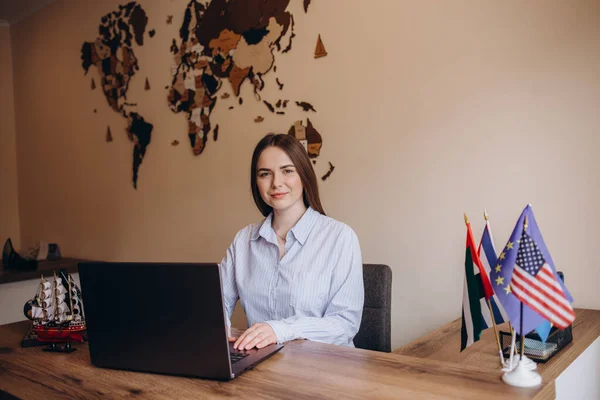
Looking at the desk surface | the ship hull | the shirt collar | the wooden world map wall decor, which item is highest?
the wooden world map wall decor

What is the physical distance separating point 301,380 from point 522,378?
0.42 m

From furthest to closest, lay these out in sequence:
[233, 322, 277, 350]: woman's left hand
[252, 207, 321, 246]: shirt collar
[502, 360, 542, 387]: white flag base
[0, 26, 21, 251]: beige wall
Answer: [0, 26, 21, 251]: beige wall, [252, 207, 321, 246]: shirt collar, [233, 322, 277, 350]: woman's left hand, [502, 360, 542, 387]: white flag base

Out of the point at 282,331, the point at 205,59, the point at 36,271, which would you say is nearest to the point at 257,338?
the point at 282,331

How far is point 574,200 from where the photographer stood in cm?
181

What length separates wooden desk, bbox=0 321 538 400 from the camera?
3.23 ft

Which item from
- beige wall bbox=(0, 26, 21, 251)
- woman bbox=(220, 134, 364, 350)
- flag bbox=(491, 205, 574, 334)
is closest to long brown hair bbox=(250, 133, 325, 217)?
woman bbox=(220, 134, 364, 350)

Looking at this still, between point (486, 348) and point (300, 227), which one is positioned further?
point (300, 227)

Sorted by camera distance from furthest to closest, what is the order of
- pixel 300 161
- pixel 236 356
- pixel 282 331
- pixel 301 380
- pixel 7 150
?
pixel 7 150
pixel 300 161
pixel 282 331
pixel 236 356
pixel 301 380

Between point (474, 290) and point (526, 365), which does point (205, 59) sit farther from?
point (526, 365)

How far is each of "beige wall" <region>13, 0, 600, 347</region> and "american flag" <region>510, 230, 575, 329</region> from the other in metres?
0.94

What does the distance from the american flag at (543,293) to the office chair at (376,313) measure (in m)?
0.88

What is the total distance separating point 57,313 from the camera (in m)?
1.54

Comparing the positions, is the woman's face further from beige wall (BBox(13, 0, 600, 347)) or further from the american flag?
the american flag

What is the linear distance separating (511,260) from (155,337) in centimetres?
77
